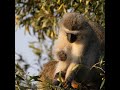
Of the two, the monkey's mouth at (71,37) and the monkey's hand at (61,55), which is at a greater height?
the monkey's mouth at (71,37)

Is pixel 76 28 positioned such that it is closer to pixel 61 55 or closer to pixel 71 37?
pixel 71 37

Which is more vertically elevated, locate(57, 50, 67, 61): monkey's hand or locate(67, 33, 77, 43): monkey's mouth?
locate(67, 33, 77, 43): monkey's mouth

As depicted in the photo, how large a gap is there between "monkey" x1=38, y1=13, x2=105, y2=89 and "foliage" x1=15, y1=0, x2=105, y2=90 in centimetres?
12

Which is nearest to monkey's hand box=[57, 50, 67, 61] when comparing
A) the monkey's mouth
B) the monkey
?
the monkey

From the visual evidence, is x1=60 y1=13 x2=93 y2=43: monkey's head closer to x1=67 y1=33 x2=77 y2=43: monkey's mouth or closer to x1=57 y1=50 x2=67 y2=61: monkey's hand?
x1=67 y1=33 x2=77 y2=43: monkey's mouth

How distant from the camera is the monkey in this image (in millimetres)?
2438

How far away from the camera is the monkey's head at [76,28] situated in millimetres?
2488

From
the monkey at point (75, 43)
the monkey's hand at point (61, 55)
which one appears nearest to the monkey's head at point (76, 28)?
the monkey at point (75, 43)

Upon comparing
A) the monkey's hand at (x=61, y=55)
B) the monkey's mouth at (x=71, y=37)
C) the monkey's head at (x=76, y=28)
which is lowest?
Result: the monkey's hand at (x=61, y=55)

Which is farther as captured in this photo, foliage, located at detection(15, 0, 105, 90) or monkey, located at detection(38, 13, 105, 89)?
foliage, located at detection(15, 0, 105, 90)

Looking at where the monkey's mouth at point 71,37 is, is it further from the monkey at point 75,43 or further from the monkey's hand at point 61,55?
the monkey's hand at point 61,55

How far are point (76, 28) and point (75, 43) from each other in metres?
0.10
